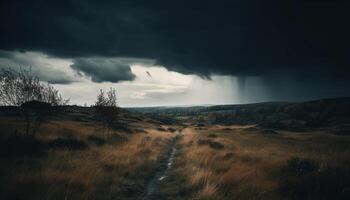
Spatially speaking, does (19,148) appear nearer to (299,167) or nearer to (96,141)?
(96,141)

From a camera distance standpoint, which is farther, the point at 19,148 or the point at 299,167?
the point at 19,148

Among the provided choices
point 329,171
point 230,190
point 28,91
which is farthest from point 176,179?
point 28,91

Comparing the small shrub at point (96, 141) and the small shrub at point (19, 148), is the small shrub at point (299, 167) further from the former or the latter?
the small shrub at point (96, 141)

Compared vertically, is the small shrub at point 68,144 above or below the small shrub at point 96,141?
above

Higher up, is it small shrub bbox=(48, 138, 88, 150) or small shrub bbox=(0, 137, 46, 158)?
small shrub bbox=(0, 137, 46, 158)

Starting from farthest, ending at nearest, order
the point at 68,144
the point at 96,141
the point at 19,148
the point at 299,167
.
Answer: the point at 96,141, the point at 68,144, the point at 19,148, the point at 299,167

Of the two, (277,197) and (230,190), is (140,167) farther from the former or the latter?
(277,197)

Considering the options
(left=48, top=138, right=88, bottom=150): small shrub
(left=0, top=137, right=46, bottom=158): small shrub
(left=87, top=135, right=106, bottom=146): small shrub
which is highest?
(left=0, top=137, right=46, bottom=158): small shrub

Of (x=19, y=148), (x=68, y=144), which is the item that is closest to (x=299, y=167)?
(x=19, y=148)

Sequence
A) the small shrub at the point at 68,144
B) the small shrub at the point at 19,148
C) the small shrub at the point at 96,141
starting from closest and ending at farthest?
the small shrub at the point at 19,148 → the small shrub at the point at 68,144 → the small shrub at the point at 96,141

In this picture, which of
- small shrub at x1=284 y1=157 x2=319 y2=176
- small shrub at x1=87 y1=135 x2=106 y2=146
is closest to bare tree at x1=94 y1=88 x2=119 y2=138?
small shrub at x1=87 y1=135 x2=106 y2=146

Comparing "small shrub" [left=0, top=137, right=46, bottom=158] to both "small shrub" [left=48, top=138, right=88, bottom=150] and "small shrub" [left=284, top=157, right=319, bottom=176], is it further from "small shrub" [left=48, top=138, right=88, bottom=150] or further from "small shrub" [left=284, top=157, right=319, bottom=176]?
"small shrub" [left=284, top=157, right=319, bottom=176]

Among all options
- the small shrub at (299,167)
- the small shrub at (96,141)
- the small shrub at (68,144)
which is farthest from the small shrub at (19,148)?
the small shrub at (299,167)

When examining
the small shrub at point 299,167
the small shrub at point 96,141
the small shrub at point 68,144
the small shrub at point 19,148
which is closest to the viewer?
the small shrub at point 299,167
